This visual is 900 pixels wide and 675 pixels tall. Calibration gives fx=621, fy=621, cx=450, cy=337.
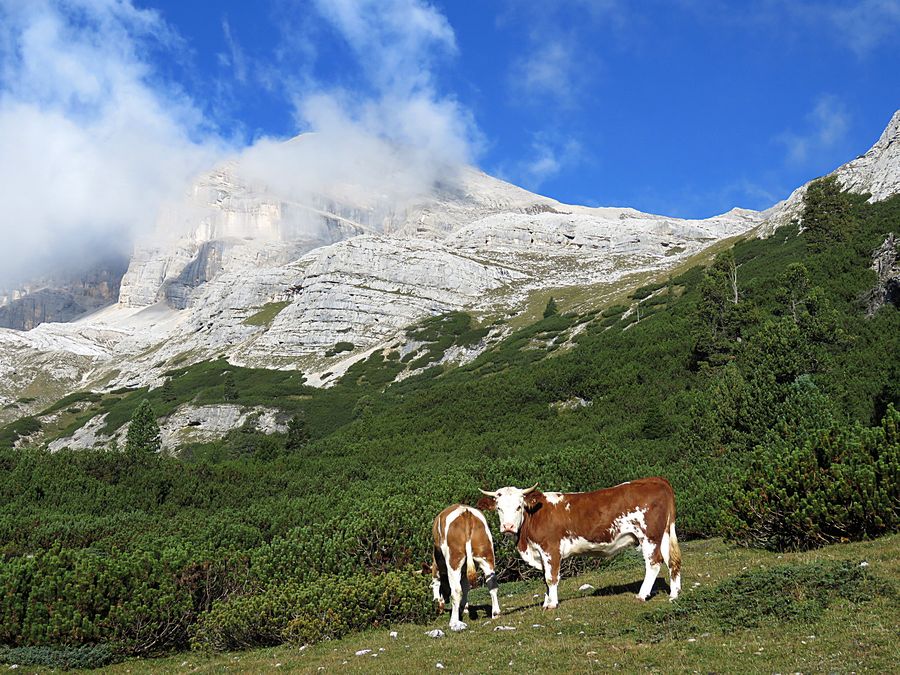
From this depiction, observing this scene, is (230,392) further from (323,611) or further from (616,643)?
(616,643)

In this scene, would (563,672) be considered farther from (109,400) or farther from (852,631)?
(109,400)

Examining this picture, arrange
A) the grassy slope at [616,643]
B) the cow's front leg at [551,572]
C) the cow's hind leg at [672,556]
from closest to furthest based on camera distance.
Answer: the grassy slope at [616,643] < the cow's hind leg at [672,556] < the cow's front leg at [551,572]

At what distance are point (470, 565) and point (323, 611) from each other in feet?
10.9

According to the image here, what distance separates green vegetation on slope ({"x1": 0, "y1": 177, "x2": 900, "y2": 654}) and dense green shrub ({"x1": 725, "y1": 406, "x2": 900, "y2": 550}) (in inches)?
1.9

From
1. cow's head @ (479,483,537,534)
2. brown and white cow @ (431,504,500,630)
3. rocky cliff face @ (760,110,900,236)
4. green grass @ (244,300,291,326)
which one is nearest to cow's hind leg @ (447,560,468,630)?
brown and white cow @ (431,504,500,630)

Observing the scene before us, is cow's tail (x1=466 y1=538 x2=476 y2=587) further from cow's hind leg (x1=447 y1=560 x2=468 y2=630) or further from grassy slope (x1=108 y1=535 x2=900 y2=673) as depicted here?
grassy slope (x1=108 y1=535 x2=900 y2=673)

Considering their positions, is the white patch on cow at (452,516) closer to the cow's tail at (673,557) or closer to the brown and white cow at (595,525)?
the brown and white cow at (595,525)

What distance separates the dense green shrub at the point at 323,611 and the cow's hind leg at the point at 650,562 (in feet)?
13.7

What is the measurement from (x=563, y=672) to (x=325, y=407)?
74086 mm

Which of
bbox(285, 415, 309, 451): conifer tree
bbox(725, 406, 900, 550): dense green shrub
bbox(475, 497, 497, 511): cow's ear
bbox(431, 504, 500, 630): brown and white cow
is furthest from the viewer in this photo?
bbox(285, 415, 309, 451): conifer tree

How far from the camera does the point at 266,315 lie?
166 meters

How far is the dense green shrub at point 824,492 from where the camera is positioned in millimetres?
12477

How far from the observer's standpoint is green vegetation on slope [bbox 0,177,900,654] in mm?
12805

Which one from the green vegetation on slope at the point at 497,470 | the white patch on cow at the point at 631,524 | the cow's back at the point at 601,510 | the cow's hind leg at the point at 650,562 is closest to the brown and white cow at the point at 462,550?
the cow's back at the point at 601,510
